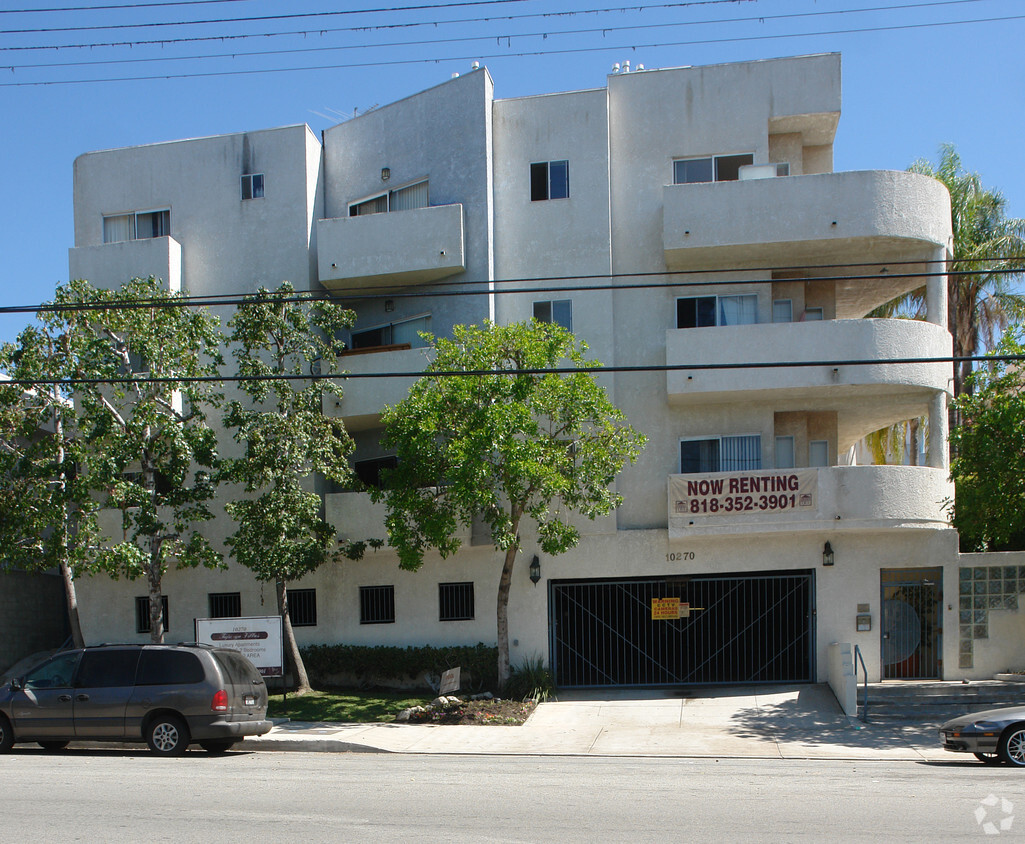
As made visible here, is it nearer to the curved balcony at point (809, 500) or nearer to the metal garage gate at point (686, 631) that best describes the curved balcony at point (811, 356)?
the curved balcony at point (809, 500)

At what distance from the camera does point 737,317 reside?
22.4m

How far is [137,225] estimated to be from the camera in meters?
25.1

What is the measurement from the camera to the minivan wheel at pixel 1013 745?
1302cm

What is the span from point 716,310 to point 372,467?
8898mm

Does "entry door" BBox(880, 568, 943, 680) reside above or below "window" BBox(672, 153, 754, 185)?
below

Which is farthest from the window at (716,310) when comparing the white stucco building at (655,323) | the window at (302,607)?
the window at (302,607)

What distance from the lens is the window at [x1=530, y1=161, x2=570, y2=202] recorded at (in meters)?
22.7

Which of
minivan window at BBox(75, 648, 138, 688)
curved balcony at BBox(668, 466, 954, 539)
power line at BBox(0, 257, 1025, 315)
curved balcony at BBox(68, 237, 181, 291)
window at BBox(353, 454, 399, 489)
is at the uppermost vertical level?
curved balcony at BBox(68, 237, 181, 291)

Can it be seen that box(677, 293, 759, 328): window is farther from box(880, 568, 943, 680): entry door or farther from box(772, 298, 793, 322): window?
box(880, 568, 943, 680): entry door

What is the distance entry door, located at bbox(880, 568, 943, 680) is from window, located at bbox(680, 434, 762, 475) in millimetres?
3578

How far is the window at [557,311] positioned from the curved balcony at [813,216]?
8.35ft

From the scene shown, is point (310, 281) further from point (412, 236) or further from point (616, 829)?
point (616, 829)

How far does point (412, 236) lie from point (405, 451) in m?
6.16

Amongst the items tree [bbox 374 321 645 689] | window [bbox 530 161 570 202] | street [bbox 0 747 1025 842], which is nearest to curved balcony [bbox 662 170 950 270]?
window [bbox 530 161 570 202]
